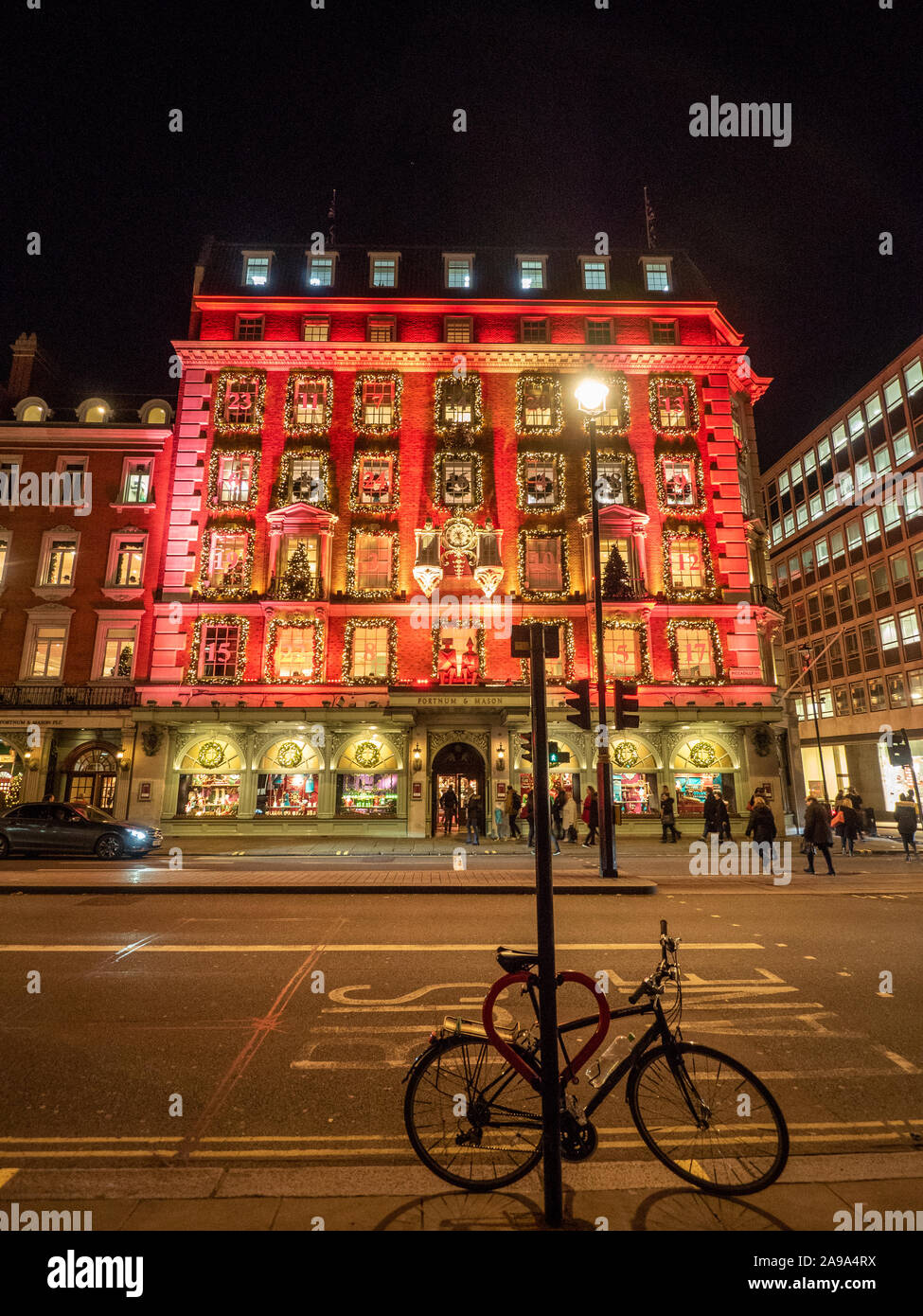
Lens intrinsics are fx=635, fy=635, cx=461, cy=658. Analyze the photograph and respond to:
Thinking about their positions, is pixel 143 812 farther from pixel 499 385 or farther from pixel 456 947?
pixel 499 385

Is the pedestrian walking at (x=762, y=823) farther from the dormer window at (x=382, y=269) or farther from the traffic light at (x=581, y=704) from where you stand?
the dormer window at (x=382, y=269)

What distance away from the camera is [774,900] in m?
11.9

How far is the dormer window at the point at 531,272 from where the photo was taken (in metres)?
30.1

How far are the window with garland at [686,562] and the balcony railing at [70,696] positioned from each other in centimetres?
2268

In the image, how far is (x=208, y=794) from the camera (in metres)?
24.7

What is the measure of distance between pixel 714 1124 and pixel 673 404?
96.1 ft

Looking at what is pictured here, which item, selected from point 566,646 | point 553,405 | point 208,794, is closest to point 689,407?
point 553,405

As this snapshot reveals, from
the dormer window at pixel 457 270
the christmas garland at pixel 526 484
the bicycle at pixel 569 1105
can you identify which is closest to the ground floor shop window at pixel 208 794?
the christmas garland at pixel 526 484

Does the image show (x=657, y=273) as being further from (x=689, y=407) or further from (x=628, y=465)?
(x=628, y=465)

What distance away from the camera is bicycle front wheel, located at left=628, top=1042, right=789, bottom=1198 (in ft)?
11.3

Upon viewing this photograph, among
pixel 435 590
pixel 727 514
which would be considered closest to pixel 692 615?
pixel 727 514

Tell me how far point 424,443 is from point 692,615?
13547mm

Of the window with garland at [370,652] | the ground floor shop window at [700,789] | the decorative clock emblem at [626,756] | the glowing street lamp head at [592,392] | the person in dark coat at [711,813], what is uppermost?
the glowing street lamp head at [592,392]
